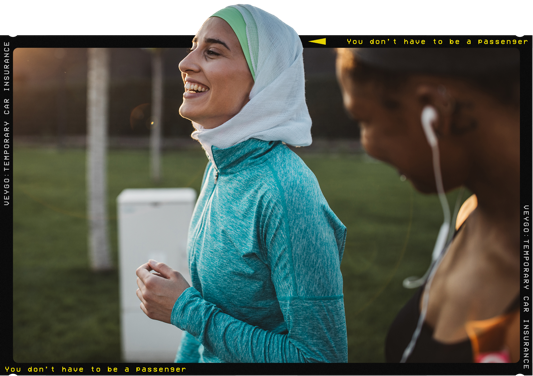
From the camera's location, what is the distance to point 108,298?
152 inches

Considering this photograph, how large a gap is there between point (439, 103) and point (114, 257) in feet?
14.3

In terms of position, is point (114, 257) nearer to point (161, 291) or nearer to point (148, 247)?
point (148, 247)

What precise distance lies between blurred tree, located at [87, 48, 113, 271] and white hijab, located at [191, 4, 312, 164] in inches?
120

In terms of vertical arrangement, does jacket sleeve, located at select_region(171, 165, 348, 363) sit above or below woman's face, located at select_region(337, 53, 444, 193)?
below

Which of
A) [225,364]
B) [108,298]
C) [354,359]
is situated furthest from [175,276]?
[108,298]

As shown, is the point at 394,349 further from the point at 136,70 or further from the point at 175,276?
the point at 136,70

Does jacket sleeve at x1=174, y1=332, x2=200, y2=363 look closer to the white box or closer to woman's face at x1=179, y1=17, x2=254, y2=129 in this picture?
woman's face at x1=179, y1=17, x2=254, y2=129

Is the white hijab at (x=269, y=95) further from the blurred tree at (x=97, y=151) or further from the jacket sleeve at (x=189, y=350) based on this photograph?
the blurred tree at (x=97, y=151)

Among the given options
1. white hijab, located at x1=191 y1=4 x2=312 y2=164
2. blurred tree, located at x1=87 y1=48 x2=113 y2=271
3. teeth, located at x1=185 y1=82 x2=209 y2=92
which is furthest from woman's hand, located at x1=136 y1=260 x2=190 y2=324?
blurred tree, located at x1=87 y1=48 x2=113 y2=271

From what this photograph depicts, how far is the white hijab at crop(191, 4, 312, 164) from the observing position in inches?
47.1

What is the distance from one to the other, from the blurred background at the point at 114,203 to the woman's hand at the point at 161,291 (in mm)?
741

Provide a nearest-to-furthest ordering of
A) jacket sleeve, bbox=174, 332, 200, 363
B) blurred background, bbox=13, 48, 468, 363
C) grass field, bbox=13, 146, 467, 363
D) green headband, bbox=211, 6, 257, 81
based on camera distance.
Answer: green headband, bbox=211, 6, 257, 81 → jacket sleeve, bbox=174, 332, 200, 363 → blurred background, bbox=13, 48, 468, 363 → grass field, bbox=13, 146, 467, 363

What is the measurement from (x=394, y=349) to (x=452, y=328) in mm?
246

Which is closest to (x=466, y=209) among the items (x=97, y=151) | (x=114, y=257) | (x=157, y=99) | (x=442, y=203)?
(x=442, y=203)
